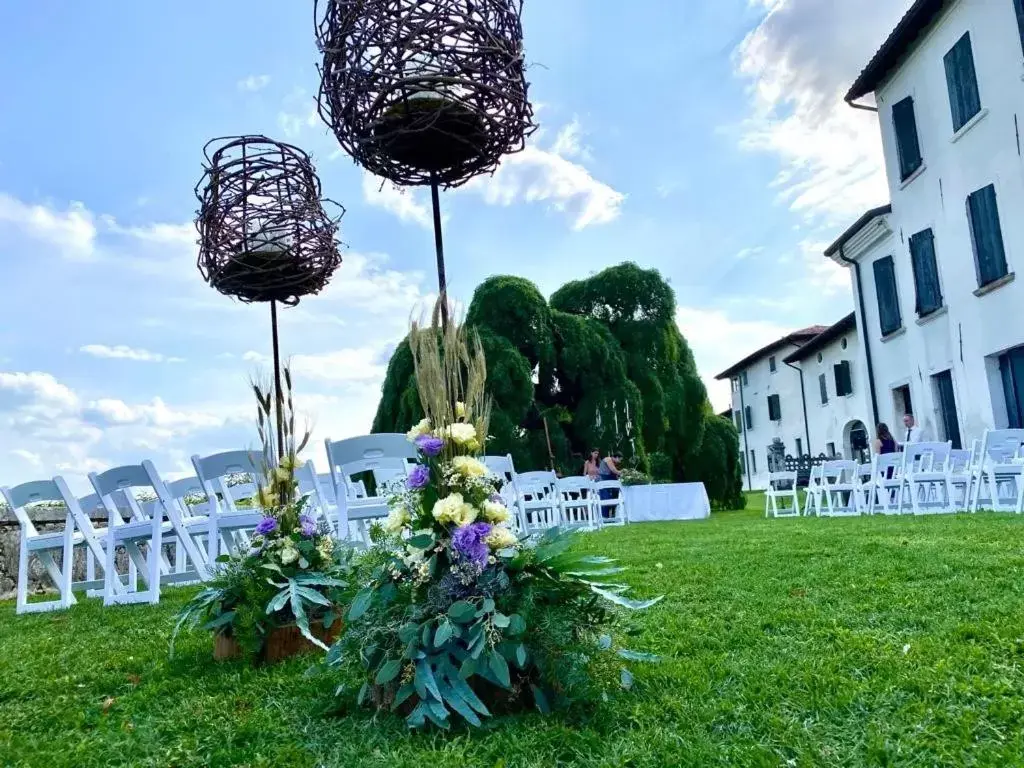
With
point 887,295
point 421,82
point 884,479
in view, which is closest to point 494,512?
point 421,82

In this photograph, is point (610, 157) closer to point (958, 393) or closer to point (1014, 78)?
point (1014, 78)

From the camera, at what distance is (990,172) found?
10.8 m

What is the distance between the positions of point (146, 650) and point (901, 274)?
44.7ft

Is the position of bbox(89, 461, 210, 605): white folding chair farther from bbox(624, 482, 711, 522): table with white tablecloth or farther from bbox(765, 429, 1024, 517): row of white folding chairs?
bbox(624, 482, 711, 522): table with white tablecloth

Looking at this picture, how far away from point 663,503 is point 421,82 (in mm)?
10857

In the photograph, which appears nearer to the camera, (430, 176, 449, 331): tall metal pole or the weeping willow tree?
(430, 176, 449, 331): tall metal pole

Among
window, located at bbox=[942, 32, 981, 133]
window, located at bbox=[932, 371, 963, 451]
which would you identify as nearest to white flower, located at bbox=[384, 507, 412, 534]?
window, located at bbox=[942, 32, 981, 133]

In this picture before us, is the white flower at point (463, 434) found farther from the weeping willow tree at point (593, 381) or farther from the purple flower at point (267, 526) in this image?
the weeping willow tree at point (593, 381)

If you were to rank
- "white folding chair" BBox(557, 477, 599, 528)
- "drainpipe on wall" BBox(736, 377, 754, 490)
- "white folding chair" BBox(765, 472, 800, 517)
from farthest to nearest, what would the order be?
"drainpipe on wall" BBox(736, 377, 754, 490) < "white folding chair" BBox(765, 472, 800, 517) < "white folding chair" BBox(557, 477, 599, 528)

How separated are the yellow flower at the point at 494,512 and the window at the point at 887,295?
13.6 meters

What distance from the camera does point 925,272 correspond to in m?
12.8

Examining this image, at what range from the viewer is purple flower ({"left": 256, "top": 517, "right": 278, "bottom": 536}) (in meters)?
3.04

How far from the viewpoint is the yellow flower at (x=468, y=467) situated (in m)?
2.17

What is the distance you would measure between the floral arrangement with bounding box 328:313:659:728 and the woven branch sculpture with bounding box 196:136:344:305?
2.17 metres
